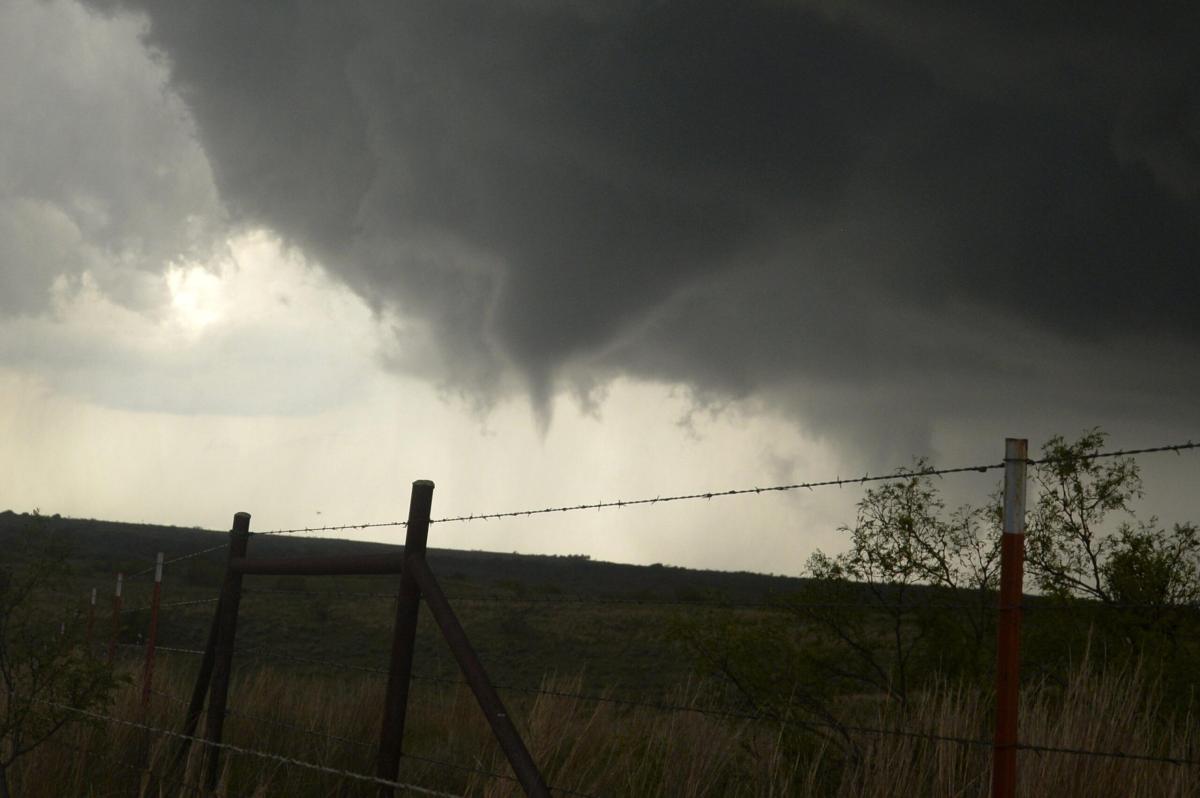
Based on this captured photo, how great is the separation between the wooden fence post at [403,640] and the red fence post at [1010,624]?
292 cm

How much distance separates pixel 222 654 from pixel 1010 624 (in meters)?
5.68

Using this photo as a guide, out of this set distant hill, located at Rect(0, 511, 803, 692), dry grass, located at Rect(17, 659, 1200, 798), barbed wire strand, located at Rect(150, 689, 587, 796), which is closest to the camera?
dry grass, located at Rect(17, 659, 1200, 798)

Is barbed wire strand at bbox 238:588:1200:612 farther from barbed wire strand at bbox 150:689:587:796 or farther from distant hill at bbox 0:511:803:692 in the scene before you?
distant hill at bbox 0:511:803:692

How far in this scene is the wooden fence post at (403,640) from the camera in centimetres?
531

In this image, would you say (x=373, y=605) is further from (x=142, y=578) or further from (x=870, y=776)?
(x=870, y=776)

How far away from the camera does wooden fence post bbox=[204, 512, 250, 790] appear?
22.8ft

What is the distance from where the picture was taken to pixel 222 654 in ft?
23.9

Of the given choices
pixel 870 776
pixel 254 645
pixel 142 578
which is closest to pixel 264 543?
pixel 142 578

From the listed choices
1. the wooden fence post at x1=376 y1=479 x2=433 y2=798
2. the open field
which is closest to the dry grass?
the open field

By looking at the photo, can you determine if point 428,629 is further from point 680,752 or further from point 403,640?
point 403,640

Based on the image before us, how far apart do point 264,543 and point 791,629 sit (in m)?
105

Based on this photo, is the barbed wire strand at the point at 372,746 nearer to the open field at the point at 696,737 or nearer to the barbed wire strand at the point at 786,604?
the open field at the point at 696,737

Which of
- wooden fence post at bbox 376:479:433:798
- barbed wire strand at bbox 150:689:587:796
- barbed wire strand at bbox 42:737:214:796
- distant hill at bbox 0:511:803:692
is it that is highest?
wooden fence post at bbox 376:479:433:798

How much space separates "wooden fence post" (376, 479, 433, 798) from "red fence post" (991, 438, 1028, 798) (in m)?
2.92
